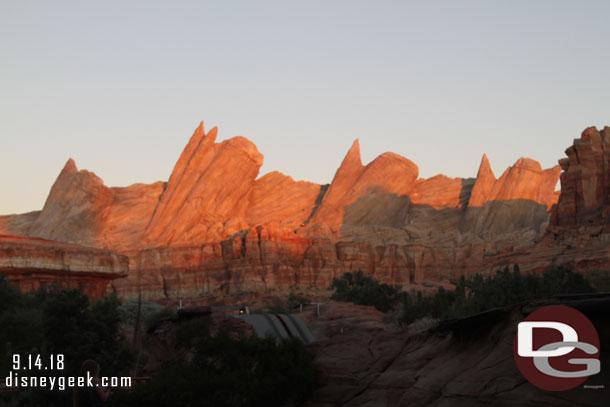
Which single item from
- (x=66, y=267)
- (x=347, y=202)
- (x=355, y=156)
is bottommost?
(x=66, y=267)

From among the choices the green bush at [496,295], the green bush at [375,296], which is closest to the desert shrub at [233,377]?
the green bush at [496,295]

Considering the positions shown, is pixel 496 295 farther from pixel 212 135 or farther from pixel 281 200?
pixel 212 135

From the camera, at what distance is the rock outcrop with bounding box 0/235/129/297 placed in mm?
46781

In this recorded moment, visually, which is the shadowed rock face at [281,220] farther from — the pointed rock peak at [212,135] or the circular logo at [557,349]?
the circular logo at [557,349]

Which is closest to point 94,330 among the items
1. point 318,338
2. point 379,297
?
point 318,338

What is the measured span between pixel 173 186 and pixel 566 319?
327ft

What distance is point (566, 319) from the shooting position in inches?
450

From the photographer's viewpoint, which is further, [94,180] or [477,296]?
[94,180]

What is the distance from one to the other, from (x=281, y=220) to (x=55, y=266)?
60657 millimetres

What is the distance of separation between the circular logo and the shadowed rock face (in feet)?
236

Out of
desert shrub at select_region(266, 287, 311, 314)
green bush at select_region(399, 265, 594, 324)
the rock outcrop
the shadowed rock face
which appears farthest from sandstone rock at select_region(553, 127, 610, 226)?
the rock outcrop

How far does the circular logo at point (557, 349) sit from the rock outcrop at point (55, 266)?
1514 inches

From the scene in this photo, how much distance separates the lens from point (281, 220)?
352 feet

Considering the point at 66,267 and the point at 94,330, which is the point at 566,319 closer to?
the point at 94,330
